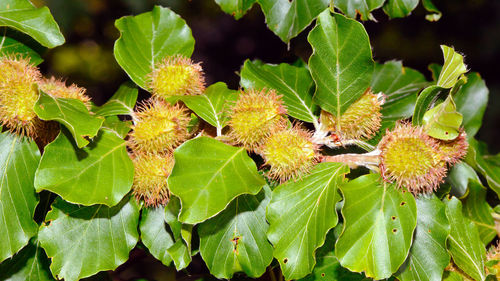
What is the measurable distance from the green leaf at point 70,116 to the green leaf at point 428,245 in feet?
2.50

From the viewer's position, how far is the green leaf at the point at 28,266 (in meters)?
1.28

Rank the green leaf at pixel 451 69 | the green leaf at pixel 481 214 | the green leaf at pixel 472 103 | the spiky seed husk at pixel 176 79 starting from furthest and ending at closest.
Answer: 1. the green leaf at pixel 472 103
2. the green leaf at pixel 481 214
3. the spiky seed husk at pixel 176 79
4. the green leaf at pixel 451 69

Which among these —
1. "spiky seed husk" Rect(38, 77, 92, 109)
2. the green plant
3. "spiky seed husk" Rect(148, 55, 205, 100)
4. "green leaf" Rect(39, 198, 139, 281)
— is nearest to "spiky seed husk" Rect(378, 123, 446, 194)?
the green plant

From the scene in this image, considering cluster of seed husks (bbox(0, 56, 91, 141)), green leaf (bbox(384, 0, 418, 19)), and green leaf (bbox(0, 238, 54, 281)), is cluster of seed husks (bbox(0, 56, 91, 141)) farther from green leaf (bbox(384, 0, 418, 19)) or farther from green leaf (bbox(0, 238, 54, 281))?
green leaf (bbox(384, 0, 418, 19))

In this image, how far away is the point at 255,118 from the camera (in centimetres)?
112

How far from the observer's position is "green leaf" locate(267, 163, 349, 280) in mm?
1113

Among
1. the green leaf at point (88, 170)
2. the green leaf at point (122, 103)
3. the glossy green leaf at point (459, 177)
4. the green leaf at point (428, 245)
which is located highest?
the green leaf at point (88, 170)

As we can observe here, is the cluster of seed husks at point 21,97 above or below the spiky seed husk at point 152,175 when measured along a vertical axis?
above

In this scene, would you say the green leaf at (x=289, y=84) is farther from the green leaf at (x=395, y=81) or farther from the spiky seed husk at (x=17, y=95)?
the spiky seed husk at (x=17, y=95)

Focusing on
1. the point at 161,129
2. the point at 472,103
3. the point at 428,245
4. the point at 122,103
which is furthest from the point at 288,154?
the point at 472,103

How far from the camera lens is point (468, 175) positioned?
1.60 m

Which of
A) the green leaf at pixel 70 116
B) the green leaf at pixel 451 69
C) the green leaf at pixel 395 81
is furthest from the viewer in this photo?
the green leaf at pixel 395 81

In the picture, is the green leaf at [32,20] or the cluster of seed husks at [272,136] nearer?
the cluster of seed husks at [272,136]

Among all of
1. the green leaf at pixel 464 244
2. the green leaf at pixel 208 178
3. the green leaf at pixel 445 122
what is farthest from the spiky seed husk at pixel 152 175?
the green leaf at pixel 464 244
